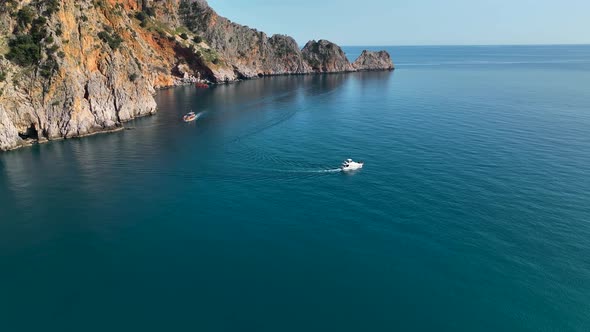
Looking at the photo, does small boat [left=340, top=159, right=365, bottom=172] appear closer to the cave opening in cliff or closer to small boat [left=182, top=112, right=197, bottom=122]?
small boat [left=182, top=112, right=197, bottom=122]

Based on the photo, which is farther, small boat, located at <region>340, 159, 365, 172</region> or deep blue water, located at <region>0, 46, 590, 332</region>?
small boat, located at <region>340, 159, 365, 172</region>

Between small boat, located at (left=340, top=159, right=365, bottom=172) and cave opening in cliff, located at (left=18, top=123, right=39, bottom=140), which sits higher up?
cave opening in cliff, located at (left=18, top=123, right=39, bottom=140)

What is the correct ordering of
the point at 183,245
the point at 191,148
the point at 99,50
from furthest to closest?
the point at 99,50, the point at 191,148, the point at 183,245

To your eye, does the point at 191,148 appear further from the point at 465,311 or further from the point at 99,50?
the point at 465,311

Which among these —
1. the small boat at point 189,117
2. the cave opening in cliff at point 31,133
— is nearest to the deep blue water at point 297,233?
the cave opening in cliff at point 31,133

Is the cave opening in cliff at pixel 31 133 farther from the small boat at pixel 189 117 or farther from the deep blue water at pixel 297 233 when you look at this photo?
the small boat at pixel 189 117

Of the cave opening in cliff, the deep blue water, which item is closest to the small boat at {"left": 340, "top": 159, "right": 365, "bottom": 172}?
the deep blue water

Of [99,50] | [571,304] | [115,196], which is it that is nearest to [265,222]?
[115,196]

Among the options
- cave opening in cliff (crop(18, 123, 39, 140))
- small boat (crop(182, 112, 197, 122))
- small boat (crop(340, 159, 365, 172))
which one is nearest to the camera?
small boat (crop(340, 159, 365, 172))
